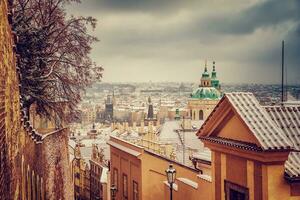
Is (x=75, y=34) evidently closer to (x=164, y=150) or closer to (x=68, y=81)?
(x=68, y=81)

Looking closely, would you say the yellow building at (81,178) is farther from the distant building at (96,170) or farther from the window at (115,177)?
the window at (115,177)

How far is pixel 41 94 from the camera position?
61.2 feet

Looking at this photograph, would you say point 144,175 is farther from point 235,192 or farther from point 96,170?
point 96,170

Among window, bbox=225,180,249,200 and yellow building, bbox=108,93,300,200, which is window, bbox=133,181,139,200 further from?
window, bbox=225,180,249,200

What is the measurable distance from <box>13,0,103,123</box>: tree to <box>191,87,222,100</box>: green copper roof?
10800 cm

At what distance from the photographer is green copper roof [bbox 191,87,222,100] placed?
12825 cm

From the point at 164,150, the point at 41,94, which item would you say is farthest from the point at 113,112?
the point at 41,94

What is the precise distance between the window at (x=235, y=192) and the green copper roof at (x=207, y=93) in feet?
383

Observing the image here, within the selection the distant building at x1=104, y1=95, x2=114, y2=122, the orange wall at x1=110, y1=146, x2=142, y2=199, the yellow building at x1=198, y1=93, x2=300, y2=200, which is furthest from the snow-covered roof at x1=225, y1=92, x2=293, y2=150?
the distant building at x1=104, y1=95, x2=114, y2=122

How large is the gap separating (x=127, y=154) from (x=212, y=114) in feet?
34.2

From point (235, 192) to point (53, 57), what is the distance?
34.9ft

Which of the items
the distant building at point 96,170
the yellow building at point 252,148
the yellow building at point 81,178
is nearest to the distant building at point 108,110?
the yellow building at point 81,178

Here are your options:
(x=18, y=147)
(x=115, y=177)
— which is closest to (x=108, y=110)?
(x=115, y=177)

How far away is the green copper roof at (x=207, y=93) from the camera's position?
128250 millimetres
